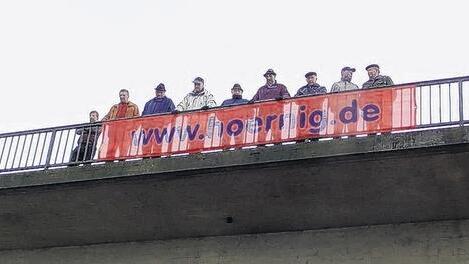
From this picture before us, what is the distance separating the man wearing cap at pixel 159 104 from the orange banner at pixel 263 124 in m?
0.61

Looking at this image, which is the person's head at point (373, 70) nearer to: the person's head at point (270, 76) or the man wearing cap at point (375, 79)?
the man wearing cap at point (375, 79)

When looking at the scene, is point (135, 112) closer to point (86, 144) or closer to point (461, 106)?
point (86, 144)

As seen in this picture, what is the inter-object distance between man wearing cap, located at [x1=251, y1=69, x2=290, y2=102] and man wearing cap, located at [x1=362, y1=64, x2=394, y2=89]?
1.36m

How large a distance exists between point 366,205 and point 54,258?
5982 millimetres

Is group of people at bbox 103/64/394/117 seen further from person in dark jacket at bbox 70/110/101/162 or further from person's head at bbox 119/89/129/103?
person in dark jacket at bbox 70/110/101/162

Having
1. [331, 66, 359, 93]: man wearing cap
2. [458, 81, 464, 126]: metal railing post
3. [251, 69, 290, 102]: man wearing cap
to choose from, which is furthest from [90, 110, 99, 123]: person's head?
[458, 81, 464, 126]: metal railing post

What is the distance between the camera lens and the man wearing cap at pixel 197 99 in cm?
1373

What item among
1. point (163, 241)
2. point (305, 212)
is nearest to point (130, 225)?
point (163, 241)

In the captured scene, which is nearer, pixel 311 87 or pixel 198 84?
pixel 311 87

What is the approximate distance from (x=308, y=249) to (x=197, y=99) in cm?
325

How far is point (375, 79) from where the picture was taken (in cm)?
1261

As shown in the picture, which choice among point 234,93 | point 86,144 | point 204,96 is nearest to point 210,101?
point 204,96

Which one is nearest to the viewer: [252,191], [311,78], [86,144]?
[252,191]

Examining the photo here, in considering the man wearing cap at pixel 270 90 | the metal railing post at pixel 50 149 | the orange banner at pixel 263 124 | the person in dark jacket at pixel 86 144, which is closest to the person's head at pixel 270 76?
the man wearing cap at pixel 270 90
